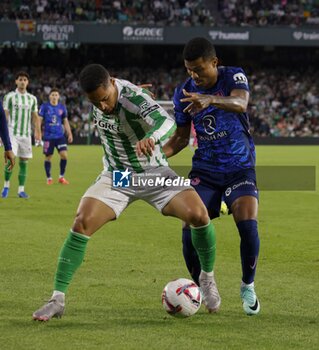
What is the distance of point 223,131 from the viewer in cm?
705

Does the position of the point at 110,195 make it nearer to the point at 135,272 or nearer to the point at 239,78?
the point at 239,78

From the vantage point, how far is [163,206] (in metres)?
6.78

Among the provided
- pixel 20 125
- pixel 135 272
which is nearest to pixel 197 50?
pixel 135 272

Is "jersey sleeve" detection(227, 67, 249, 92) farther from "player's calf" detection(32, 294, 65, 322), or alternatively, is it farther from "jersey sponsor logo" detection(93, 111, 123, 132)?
"player's calf" detection(32, 294, 65, 322)

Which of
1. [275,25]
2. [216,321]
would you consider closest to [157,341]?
[216,321]

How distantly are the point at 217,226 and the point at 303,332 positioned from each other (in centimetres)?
702

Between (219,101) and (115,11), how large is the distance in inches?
1714

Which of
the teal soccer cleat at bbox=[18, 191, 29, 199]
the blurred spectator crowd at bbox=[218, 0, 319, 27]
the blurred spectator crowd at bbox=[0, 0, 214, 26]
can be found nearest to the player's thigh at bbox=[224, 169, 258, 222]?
the teal soccer cleat at bbox=[18, 191, 29, 199]

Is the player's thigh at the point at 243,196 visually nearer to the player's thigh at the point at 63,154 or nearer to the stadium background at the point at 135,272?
the stadium background at the point at 135,272

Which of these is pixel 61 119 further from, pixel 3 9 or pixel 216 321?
pixel 3 9

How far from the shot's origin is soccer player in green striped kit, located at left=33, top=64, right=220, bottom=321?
21.1 feet

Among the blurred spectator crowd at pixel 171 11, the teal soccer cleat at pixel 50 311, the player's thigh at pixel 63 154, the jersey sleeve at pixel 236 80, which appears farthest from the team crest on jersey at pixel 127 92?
the blurred spectator crowd at pixel 171 11

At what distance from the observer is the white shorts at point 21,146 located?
17359mm

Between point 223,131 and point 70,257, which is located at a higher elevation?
point 223,131
